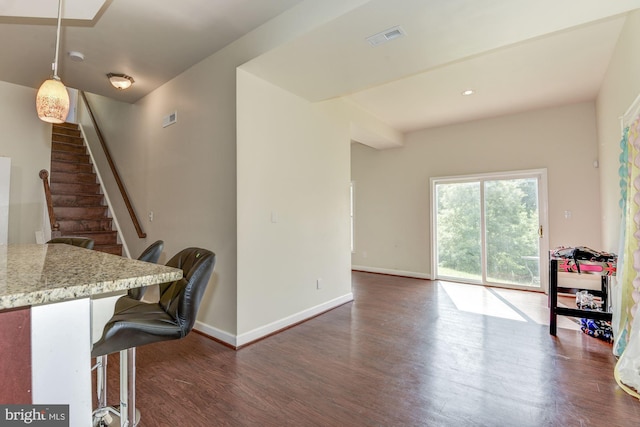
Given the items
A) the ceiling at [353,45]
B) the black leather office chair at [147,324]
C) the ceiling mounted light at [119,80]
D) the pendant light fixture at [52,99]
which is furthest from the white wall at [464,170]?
the pendant light fixture at [52,99]

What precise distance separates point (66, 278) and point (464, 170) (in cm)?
586

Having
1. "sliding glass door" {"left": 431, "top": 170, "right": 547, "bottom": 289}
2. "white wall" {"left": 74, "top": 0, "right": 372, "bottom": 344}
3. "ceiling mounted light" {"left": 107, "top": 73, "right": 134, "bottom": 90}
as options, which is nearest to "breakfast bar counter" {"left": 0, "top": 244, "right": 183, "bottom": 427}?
"white wall" {"left": 74, "top": 0, "right": 372, "bottom": 344}

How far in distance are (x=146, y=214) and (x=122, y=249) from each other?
2.96ft

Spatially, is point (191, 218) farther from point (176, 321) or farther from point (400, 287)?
point (400, 287)

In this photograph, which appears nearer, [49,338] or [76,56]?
[49,338]

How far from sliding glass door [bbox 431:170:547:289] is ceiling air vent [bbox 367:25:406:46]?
3.88 meters

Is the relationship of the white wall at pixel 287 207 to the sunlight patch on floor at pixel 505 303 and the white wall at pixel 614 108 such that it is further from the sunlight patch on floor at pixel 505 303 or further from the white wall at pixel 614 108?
the white wall at pixel 614 108

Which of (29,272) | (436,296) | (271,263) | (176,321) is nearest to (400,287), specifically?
(436,296)

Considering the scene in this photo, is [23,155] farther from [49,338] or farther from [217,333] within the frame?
[49,338]

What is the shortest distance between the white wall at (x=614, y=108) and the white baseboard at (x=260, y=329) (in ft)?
11.2

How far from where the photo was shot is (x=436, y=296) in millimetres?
4699

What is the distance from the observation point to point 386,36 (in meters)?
2.32

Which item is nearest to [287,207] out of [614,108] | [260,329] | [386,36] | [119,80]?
[260,329]

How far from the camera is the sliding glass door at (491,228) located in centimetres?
497
